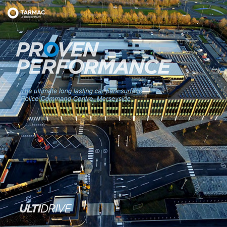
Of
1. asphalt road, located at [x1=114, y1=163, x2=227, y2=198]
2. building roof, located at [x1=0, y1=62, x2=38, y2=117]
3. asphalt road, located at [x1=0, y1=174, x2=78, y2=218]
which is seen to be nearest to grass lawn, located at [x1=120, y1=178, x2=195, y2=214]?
asphalt road, located at [x1=114, y1=163, x2=227, y2=198]

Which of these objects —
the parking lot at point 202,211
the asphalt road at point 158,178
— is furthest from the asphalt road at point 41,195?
the parking lot at point 202,211

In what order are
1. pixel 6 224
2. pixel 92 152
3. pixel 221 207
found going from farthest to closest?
pixel 92 152 → pixel 221 207 → pixel 6 224

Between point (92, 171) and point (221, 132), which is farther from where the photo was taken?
point (221, 132)

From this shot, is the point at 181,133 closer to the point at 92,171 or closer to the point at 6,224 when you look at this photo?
the point at 92,171

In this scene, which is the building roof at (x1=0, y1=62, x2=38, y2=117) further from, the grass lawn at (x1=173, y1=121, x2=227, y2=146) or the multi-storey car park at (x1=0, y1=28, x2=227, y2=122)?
the grass lawn at (x1=173, y1=121, x2=227, y2=146)

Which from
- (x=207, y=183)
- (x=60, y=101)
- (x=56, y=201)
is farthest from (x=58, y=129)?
(x=207, y=183)

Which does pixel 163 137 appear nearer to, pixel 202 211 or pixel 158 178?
pixel 158 178

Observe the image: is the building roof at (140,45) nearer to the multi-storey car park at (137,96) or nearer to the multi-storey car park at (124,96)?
the multi-storey car park at (124,96)
